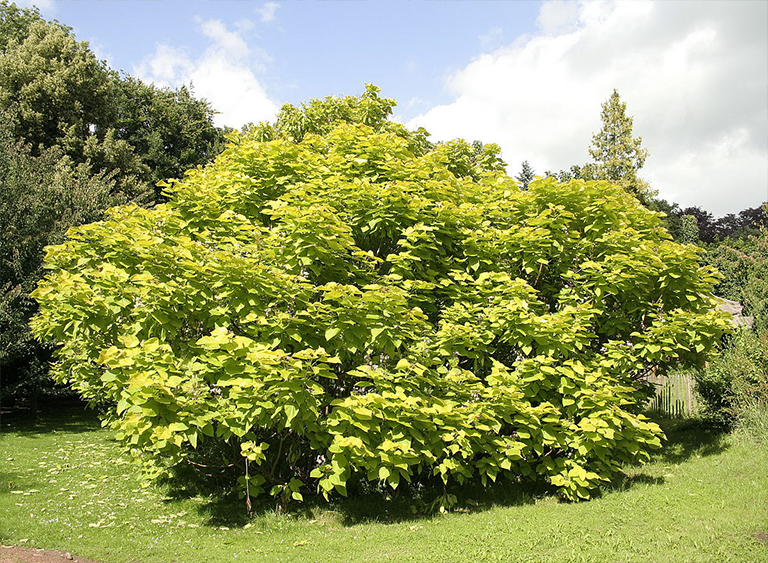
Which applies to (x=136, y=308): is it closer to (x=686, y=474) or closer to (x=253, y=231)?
(x=253, y=231)

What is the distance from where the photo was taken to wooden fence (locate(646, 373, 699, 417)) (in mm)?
12268

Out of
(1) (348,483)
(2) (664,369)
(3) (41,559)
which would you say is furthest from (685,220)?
(3) (41,559)

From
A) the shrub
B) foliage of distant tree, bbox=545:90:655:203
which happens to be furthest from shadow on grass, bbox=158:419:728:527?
foliage of distant tree, bbox=545:90:655:203

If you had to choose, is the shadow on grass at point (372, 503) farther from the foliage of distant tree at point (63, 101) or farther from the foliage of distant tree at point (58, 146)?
the foliage of distant tree at point (63, 101)

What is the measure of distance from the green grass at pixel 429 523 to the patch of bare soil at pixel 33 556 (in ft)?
0.47

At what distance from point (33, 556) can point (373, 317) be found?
377 cm

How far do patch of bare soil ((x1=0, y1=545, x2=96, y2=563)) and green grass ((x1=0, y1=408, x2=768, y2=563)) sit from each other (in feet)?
0.47

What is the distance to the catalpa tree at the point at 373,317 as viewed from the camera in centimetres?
523

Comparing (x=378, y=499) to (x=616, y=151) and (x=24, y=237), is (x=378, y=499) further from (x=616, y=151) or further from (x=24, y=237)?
(x=616, y=151)

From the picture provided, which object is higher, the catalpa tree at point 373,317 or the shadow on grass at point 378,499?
the catalpa tree at point 373,317

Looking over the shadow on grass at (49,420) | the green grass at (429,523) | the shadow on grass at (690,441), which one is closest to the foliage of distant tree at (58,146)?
the shadow on grass at (49,420)

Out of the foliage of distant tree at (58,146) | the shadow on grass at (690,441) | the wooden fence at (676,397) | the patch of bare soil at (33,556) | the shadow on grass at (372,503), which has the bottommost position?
the shadow on grass at (372,503)

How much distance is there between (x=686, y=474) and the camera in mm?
7562

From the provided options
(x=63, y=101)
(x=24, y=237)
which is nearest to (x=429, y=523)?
(x=24, y=237)
